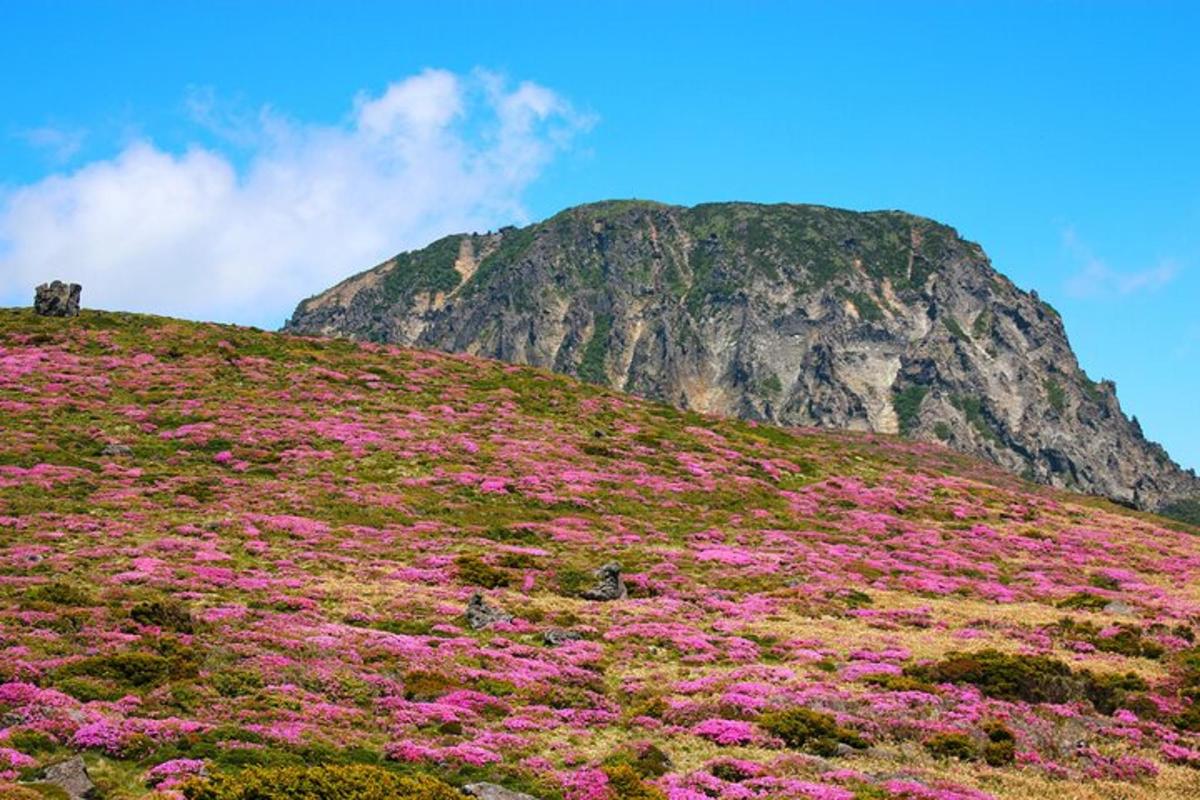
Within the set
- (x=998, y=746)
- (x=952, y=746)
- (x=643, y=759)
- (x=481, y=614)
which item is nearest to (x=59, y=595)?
(x=481, y=614)

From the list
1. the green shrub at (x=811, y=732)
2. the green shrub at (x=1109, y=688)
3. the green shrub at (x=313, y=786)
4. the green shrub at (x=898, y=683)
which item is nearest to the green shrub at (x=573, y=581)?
the green shrub at (x=898, y=683)

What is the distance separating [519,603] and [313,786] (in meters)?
20.4

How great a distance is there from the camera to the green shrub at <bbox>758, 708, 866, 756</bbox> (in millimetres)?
24844

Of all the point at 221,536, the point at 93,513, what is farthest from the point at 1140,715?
the point at 93,513

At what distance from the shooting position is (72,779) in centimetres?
1859

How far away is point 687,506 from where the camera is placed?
59.9 m

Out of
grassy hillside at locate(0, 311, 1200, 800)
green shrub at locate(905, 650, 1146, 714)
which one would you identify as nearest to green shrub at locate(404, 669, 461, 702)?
grassy hillside at locate(0, 311, 1200, 800)

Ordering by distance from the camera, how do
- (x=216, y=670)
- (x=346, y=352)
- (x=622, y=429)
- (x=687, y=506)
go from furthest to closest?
(x=346, y=352) → (x=622, y=429) → (x=687, y=506) → (x=216, y=670)

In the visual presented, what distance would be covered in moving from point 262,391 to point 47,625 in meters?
44.1

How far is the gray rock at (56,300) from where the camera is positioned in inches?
3187

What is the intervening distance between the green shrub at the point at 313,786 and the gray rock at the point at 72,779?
6.37 feet

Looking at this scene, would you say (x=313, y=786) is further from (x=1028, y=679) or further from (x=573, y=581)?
(x=573, y=581)

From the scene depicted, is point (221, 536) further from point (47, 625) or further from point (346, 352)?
point (346, 352)

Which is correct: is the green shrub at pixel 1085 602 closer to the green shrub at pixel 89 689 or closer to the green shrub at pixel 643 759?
the green shrub at pixel 643 759
